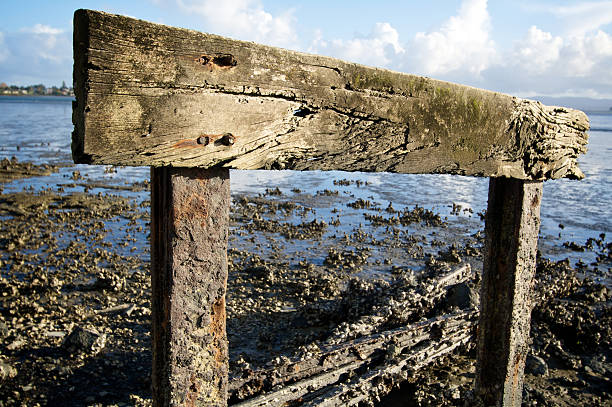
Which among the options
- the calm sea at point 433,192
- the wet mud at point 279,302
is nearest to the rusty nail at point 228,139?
the wet mud at point 279,302

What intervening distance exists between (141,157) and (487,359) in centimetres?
351

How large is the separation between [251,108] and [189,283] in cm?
79

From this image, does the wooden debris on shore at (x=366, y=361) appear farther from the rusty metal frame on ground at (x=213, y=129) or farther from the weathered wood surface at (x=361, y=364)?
the rusty metal frame on ground at (x=213, y=129)

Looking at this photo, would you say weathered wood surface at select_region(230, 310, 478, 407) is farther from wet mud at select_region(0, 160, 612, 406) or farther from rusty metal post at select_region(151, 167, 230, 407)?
rusty metal post at select_region(151, 167, 230, 407)

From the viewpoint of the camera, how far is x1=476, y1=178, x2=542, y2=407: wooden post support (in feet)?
11.9

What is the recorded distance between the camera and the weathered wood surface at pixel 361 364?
4969 millimetres

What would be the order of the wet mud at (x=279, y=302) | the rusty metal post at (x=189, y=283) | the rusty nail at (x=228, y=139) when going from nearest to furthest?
the rusty nail at (x=228, y=139), the rusty metal post at (x=189, y=283), the wet mud at (x=279, y=302)

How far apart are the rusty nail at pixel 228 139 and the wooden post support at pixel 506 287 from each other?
8.62 ft

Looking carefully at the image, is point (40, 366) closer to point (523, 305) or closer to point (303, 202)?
point (523, 305)

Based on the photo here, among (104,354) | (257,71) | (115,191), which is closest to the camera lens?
(257,71)

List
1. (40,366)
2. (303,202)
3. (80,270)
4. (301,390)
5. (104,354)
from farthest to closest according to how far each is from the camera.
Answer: (303,202) < (80,270) < (104,354) < (40,366) < (301,390)

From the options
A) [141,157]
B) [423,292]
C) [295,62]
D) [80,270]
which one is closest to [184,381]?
[141,157]

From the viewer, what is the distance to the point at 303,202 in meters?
17.8

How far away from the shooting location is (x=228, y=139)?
1.76 meters
